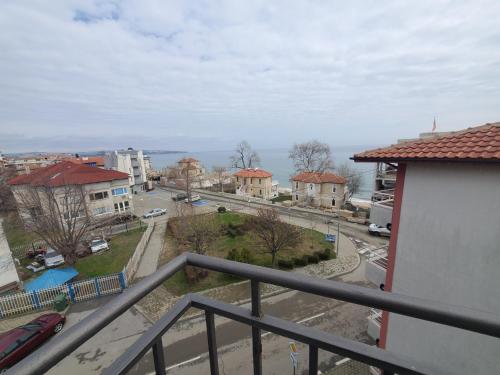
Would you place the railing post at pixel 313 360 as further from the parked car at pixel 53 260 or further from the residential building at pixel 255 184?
the residential building at pixel 255 184

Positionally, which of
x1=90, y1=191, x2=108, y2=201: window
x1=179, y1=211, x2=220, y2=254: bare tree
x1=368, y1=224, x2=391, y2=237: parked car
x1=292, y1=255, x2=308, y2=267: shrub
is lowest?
x1=368, y1=224, x2=391, y2=237: parked car

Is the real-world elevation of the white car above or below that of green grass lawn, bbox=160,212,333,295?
above

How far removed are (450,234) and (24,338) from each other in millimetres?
13190

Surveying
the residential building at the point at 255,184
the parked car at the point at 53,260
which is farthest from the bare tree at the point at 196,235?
the residential building at the point at 255,184

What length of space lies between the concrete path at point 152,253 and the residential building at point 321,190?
68.2ft

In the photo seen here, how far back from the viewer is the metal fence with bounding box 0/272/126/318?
11363 millimetres

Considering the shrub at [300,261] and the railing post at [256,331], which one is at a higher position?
the railing post at [256,331]

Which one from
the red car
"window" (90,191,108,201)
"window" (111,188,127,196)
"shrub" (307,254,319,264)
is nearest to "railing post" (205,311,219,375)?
the red car

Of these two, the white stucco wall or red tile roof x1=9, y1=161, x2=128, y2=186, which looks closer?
A: the white stucco wall

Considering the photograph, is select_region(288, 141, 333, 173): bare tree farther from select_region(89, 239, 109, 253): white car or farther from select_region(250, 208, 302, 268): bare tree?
select_region(89, 239, 109, 253): white car

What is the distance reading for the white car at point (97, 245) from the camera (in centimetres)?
1817

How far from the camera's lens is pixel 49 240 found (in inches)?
604

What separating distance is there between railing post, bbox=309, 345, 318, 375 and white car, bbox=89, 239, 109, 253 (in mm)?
20721

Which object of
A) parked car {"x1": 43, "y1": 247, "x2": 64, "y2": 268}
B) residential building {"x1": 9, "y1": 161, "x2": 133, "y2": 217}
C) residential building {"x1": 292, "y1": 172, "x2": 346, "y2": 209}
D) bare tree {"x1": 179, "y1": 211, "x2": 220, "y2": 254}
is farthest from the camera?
residential building {"x1": 292, "y1": 172, "x2": 346, "y2": 209}
